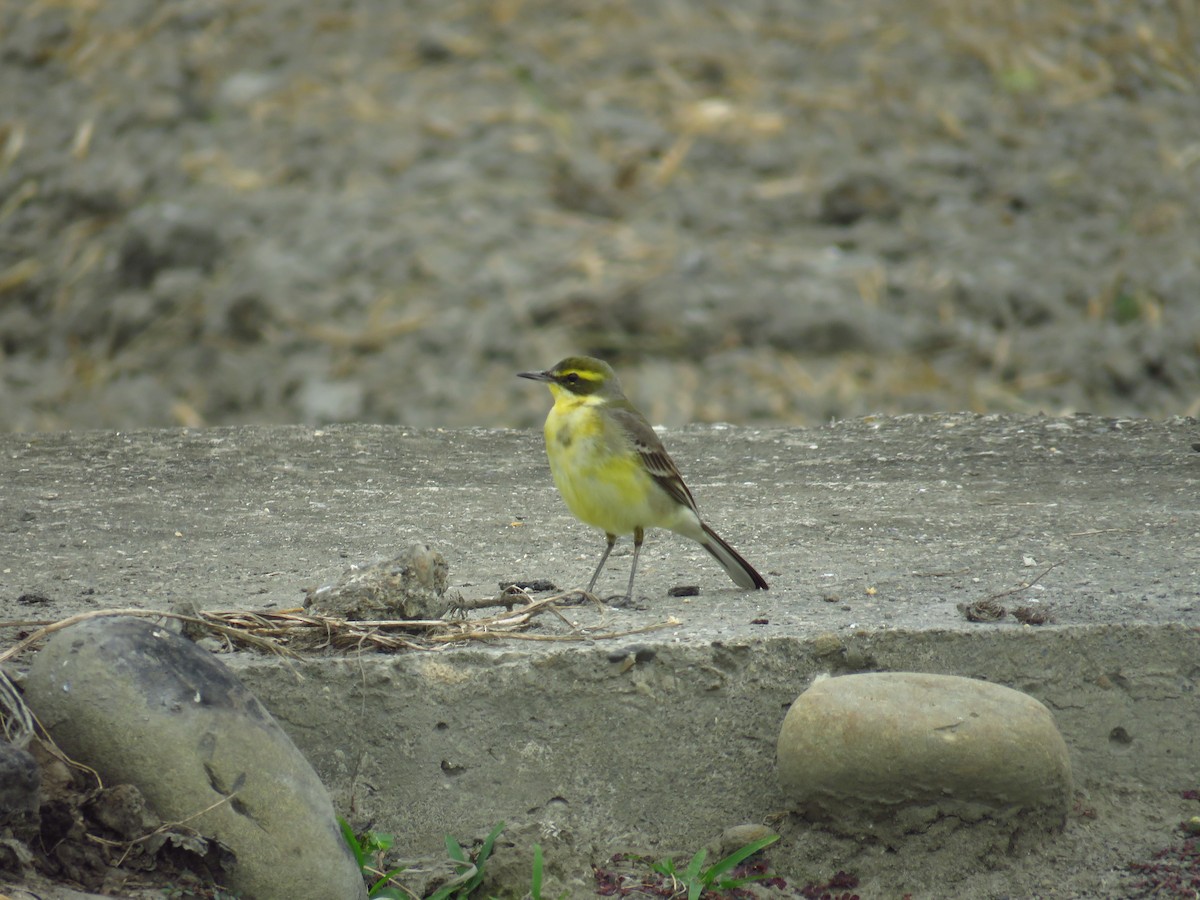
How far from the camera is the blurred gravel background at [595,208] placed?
11047mm

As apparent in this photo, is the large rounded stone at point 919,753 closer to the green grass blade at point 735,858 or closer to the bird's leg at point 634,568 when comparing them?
the green grass blade at point 735,858

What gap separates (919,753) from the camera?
4594 millimetres

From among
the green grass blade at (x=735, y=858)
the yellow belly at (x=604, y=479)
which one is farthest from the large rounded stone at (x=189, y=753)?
the yellow belly at (x=604, y=479)

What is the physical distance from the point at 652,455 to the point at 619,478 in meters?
0.22

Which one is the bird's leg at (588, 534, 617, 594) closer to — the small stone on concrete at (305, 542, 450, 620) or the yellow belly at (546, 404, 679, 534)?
the yellow belly at (546, 404, 679, 534)

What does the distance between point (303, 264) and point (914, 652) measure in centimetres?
751

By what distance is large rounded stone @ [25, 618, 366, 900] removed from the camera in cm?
427

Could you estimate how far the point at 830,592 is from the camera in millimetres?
5789

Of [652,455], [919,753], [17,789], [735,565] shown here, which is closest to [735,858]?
[919,753]

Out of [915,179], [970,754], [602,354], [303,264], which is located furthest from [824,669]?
[915,179]

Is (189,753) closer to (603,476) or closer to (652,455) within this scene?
(603,476)

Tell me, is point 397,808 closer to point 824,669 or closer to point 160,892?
point 160,892

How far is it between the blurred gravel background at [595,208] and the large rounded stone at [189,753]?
20.4 ft

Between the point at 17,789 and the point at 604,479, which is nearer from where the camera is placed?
the point at 17,789
